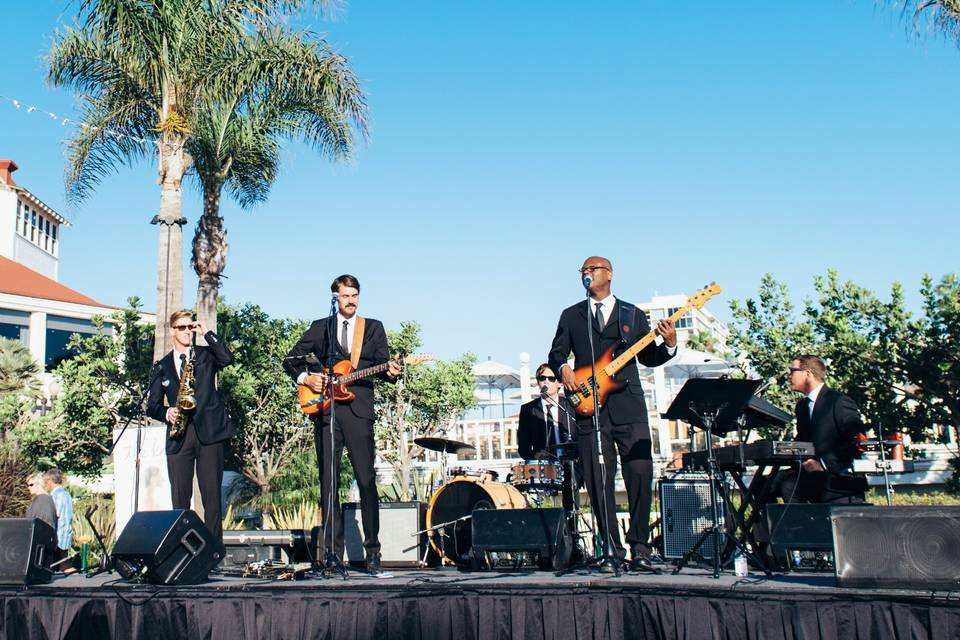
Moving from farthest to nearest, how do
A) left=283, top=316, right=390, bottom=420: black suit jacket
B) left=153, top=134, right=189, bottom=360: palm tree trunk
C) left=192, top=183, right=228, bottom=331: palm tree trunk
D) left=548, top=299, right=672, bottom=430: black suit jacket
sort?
left=192, top=183, right=228, bottom=331: palm tree trunk, left=153, top=134, right=189, bottom=360: palm tree trunk, left=283, top=316, right=390, bottom=420: black suit jacket, left=548, top=299, right=672, bottom=430: black suit jacket

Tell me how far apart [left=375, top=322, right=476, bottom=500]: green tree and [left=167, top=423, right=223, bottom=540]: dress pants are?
11.5 metres

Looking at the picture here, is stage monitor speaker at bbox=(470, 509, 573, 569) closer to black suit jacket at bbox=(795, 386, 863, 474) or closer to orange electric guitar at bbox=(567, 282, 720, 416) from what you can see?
orange electric guitar at bbox=(567, 282, 720, 416)

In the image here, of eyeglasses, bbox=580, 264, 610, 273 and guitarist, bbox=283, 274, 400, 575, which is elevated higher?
eyeglasses, bbox=580, 264, 610, 273

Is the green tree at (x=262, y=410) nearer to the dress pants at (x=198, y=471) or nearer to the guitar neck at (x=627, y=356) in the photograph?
the dress pants at (x=198, y=471)

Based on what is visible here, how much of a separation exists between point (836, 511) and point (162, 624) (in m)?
4.18

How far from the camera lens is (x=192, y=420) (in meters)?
6.63

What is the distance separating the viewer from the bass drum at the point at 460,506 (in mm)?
7688

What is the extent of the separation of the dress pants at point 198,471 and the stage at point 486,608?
2.76ft

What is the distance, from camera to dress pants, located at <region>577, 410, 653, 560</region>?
569cm

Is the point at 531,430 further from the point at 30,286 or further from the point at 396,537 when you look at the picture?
→ the point at 30,286

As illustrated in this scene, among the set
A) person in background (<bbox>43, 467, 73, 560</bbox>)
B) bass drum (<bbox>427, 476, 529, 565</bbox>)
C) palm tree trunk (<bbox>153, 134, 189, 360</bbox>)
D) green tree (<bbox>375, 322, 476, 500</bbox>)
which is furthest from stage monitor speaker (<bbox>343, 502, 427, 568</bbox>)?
green tree (<bbox>375, 322, 476, 500</bbox>)

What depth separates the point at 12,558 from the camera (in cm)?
591

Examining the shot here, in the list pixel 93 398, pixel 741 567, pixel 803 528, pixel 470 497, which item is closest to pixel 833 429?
pixel 803 528

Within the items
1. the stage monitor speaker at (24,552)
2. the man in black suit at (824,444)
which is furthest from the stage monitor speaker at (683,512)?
the stage monitor speaker at (24,552)
